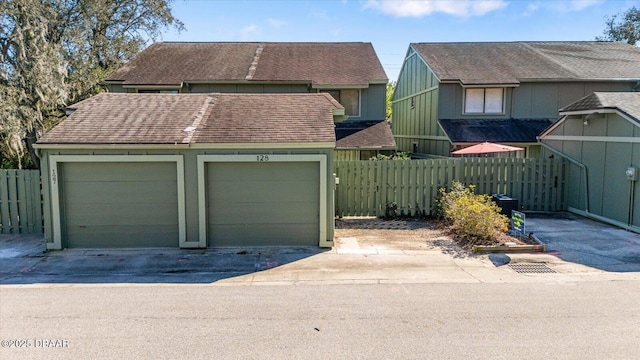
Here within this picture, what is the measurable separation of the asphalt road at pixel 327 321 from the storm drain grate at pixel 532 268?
639mm

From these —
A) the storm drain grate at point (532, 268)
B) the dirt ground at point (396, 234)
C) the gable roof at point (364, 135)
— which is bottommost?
the storm drain grate at point (532, 268)

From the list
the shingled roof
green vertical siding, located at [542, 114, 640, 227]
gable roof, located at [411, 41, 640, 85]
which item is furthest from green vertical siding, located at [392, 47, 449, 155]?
the shingled roof

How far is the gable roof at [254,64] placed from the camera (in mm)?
18500

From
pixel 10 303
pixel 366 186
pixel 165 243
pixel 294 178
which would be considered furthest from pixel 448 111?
pixel 10 303

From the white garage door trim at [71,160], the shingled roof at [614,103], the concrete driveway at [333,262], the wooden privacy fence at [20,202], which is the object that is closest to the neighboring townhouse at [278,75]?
the shingled roof at [614,103]

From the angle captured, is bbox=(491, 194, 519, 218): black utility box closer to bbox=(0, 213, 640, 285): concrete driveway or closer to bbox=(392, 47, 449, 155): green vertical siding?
bbox=(0, 213, 640, 285): concrete driveway

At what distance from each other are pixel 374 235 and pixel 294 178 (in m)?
2.60

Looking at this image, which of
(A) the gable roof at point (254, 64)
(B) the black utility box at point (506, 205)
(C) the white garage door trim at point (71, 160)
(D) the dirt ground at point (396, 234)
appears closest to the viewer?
(C) the white garage door trim at point (71, 160)

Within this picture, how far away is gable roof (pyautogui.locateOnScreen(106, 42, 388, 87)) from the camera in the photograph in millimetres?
18500

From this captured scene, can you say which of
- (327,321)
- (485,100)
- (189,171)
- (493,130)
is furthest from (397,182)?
(485,100)

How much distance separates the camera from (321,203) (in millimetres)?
9633

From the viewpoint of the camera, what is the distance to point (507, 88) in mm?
19453

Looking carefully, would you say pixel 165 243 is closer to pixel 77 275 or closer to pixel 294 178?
pixel 77 275

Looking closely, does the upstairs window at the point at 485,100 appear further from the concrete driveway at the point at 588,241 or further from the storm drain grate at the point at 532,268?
the storm drain grate at the point at 532,268
